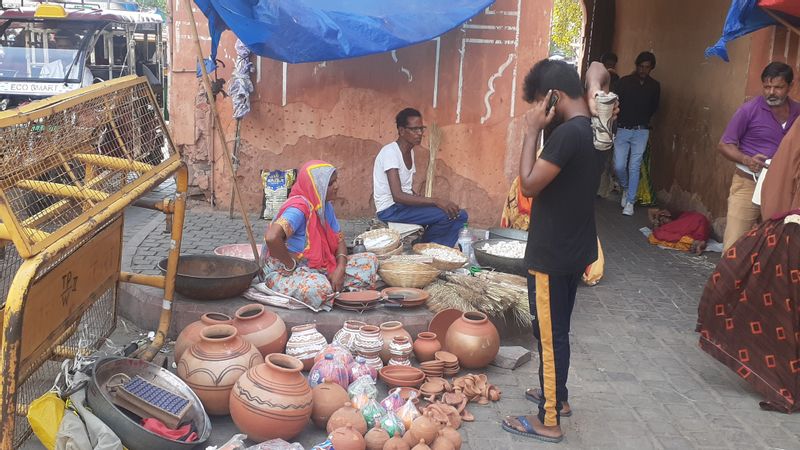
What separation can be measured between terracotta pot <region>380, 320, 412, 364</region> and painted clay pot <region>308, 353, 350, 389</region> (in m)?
0.47

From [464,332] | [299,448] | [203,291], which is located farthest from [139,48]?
[299,448]

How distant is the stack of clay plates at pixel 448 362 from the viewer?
4.48 m

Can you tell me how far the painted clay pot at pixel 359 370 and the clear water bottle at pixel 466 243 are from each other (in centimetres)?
Answer: 236

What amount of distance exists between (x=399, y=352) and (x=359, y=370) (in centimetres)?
36

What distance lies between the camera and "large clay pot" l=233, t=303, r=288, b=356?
14.0 feet

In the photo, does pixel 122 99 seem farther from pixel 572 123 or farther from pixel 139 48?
pixel 139 48

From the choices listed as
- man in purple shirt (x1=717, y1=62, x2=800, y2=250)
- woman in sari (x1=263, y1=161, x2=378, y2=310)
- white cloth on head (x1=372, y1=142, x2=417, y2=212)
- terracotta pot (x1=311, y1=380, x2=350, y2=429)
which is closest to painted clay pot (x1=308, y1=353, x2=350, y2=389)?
terracotta pot (x1=311, y1=380, x2=350, y2=429)

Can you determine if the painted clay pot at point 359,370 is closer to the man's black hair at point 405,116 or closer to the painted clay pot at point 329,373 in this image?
the painted clay pot at point 329,373

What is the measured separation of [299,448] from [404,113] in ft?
12.1

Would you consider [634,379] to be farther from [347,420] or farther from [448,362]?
[347,420]

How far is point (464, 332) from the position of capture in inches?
181

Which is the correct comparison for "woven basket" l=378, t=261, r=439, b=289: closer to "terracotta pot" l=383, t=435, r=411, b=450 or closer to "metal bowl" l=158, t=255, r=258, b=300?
"metal bowl" l=158, t=255, r=258, b=300

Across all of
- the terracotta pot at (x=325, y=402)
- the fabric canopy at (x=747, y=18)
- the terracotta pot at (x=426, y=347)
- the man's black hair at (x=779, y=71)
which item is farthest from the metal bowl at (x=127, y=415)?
the fabric canopy at (x=747, y=18)

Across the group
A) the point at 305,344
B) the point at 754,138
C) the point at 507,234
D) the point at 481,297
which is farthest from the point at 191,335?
the point at 754,138
